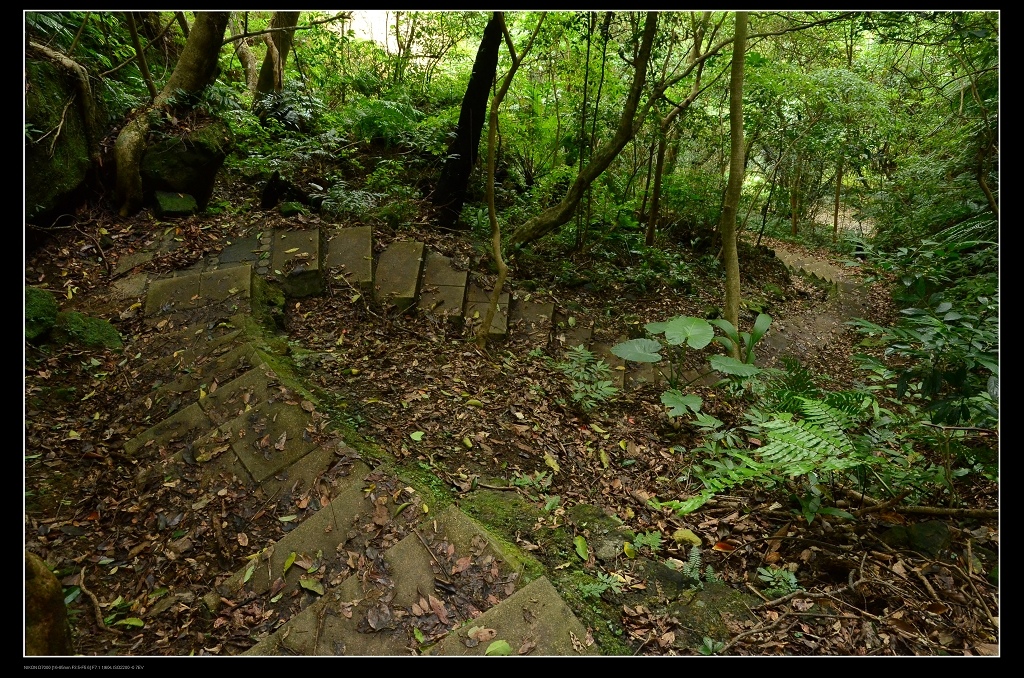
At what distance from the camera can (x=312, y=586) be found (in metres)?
2.24

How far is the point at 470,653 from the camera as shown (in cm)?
189

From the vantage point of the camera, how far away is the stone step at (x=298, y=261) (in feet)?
15.3

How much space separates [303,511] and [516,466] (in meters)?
1.32

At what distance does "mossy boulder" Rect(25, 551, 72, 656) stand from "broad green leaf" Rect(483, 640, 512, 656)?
144 cm

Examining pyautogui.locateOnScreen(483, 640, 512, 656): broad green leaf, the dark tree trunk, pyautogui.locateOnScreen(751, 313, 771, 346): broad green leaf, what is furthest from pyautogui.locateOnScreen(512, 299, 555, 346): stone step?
pyautogui.locateOnScreen(483, 640, 512, 656): broad green leaf

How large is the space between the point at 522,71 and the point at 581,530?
714cm

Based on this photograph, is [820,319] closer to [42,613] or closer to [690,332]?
[690,332]

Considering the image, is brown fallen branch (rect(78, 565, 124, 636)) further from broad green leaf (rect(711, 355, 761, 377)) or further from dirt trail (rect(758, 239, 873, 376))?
dirt trail (rect(758, 239, 873, 376))

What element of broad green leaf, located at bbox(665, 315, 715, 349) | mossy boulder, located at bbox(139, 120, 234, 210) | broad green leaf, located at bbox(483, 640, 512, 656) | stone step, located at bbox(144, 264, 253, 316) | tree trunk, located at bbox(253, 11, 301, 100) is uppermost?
tree trunk, located at bbox(253, 11, 301, 100)

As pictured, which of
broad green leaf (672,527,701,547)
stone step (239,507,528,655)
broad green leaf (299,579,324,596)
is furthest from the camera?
broad green leaf (672,527,701,547)

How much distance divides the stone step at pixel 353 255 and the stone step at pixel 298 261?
149 mm

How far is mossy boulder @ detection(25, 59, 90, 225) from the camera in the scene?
13.5 ft

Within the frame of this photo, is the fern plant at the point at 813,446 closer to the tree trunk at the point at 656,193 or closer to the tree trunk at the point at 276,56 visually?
the tree trunk at the point at 656,193
